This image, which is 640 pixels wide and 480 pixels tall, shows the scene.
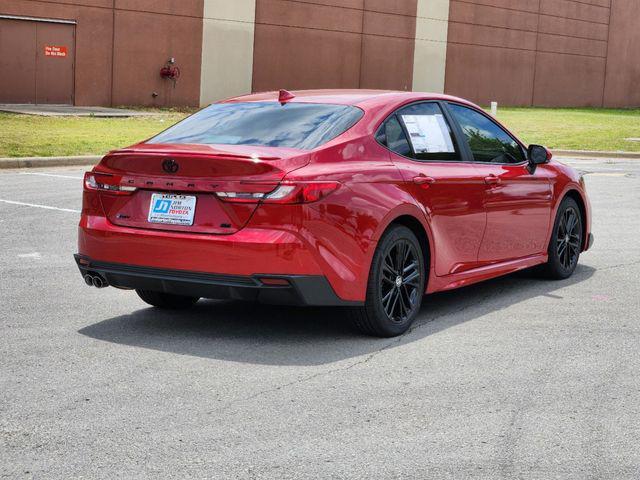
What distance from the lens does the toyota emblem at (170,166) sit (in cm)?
645

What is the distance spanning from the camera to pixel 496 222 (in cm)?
794

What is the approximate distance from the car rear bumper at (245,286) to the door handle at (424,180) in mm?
954

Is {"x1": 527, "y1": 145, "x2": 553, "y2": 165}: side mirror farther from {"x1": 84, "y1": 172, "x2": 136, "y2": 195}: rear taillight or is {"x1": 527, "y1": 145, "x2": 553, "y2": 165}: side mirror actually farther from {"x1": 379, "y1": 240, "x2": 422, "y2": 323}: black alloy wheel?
{"x1": 84, "y1": 172, "x2": 136, "y2": 195}: rear taillight

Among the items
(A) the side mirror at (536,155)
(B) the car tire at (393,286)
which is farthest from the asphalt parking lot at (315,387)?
(A) the side mirror at (536,155)

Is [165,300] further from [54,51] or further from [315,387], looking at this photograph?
[54,51]

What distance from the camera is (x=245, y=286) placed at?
20.6ft

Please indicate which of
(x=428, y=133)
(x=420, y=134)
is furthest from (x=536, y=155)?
(x=420, y=134)

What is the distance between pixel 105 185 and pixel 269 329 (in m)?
1.35

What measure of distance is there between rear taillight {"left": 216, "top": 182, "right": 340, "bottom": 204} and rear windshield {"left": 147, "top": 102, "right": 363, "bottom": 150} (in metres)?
0.41

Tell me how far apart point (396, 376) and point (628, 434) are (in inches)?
53.5

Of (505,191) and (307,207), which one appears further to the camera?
(505,191)

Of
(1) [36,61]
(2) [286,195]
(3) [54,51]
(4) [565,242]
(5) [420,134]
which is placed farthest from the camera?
(3) [54,51]

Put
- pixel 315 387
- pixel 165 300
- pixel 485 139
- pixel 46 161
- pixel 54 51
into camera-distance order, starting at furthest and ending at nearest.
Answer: pixel 54 51, pixel 46 161, pixel 485 139, pixel 165 300, pixel 315 387

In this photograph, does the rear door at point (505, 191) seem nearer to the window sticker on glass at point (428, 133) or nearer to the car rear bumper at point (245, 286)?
the window sticker on glass at point (428, 133)
